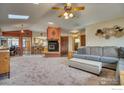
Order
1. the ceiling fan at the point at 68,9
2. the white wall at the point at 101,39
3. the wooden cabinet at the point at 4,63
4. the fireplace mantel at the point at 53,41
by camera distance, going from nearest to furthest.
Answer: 1. the ceiling fan at the point at 68,9
2. the white wall at the point at 101,39
3. the fireplace mantel at the point at 53,41
4. the wooden cabinet at the point at 4,63

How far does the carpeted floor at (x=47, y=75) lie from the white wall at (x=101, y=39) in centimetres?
73

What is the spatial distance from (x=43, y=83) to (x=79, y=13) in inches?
60.5

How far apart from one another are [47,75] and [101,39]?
4.84 ft

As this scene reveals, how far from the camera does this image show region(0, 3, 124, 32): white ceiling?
2123 mm

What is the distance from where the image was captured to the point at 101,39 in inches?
101

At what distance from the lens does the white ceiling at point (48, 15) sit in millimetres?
2123

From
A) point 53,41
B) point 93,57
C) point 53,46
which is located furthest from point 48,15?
point 93,57

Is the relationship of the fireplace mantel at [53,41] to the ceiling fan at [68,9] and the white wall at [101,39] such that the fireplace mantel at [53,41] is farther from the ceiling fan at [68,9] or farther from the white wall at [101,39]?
the white wall at [101,39]

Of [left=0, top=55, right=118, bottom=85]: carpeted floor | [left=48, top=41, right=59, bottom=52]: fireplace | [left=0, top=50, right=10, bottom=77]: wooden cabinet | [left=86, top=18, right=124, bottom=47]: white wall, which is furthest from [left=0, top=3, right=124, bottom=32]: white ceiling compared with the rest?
[left=0, top=55, right=118, bottom=85]: carpeted floor

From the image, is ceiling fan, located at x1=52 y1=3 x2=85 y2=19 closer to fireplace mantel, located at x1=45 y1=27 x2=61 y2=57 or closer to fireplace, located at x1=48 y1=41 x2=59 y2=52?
fireplace mantel, located at x1=45 y1=27 x2=61 y2=57

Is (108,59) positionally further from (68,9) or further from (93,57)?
(68,9)

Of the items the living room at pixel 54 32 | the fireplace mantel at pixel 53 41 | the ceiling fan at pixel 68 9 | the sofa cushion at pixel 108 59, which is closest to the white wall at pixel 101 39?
the living room at pixel 54 32
